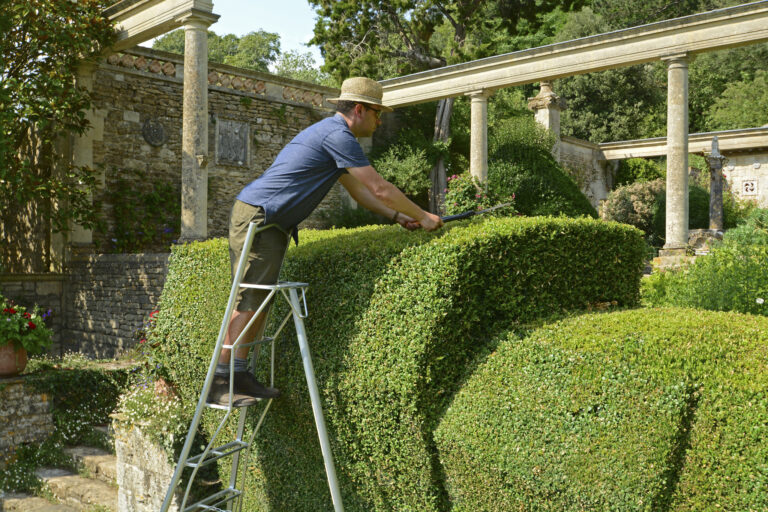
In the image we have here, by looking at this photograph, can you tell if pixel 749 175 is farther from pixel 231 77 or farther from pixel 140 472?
pixel 140 472

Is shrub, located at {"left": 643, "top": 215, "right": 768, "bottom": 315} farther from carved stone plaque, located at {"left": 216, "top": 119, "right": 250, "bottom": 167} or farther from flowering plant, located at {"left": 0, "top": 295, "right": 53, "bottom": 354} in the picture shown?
carved stone plaque, located at {"left": 216, "top": 119, "right": 250, "bottom": 167}

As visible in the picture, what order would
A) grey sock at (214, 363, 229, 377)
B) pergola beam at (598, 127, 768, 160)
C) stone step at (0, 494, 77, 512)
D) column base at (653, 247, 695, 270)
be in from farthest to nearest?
pergola beam at (598, 127, 768, 160) < column base at (653, 247, 695, 270) < stone step at (0, 494, 77, 512) < grey sock at (214, 363, 229, 377)

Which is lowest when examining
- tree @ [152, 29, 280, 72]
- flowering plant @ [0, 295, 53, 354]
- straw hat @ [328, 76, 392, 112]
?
flowering plant @ [0, 295, 53, 354]

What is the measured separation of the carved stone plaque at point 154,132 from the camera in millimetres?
12914

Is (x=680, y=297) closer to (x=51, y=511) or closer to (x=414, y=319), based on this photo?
(x=414, y=319)

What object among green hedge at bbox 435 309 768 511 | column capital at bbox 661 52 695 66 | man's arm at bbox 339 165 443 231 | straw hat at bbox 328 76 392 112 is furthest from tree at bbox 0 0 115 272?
column capital at bbox 661 52 695 66

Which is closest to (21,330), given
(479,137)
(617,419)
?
(617,419)

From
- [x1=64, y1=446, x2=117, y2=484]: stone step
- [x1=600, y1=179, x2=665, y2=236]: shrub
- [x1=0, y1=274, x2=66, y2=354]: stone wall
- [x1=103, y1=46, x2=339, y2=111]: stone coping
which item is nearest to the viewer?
[x1=64, y1=446, x2=117, y2=484]: stone step

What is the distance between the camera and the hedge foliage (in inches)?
122

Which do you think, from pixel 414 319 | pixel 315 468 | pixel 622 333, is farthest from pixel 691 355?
pixel 315 468

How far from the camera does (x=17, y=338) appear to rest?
655 cm

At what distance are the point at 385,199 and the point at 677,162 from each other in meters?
10.1

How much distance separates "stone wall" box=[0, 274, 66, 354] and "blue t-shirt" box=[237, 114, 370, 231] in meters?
9.59

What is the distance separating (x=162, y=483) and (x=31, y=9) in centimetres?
876
